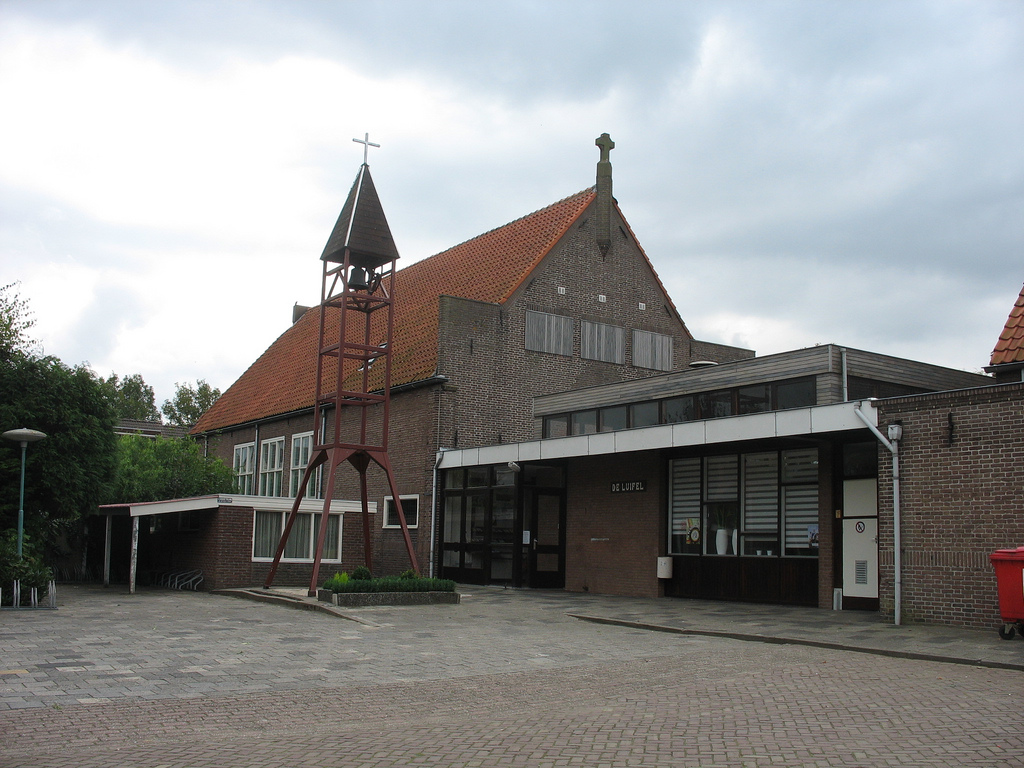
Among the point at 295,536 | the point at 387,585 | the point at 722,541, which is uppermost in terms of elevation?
the point at 722,541

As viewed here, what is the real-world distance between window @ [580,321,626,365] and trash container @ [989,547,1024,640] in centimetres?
1752

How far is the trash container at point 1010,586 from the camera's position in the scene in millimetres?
12859

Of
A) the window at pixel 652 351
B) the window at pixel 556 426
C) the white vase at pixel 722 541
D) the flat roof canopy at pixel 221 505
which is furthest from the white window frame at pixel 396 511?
the white vase at pixel 722 541

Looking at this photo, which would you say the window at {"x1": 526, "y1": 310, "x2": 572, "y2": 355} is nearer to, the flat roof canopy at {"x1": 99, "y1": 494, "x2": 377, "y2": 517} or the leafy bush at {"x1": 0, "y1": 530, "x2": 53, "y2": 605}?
the flat roof canopy at {"x1": 99, "y1": 494, "x2": 377, "y2": 517}

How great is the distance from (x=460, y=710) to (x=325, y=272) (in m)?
14.9

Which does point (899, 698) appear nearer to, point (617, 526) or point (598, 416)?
point (617, 526)

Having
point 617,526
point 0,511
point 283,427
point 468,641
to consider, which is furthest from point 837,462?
point 283,427

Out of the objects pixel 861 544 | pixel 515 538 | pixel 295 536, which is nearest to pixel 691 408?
pixel 861 544

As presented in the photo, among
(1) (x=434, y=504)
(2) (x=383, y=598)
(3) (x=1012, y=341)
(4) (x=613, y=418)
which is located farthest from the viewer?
(1) (x=434, y=504)

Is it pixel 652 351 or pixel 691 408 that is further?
pixel 652 351

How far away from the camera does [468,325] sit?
90.2 ft

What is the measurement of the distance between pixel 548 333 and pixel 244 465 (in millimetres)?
15894

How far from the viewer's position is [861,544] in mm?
17031

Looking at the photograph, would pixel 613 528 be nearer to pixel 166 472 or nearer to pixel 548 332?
pixel 548 332
